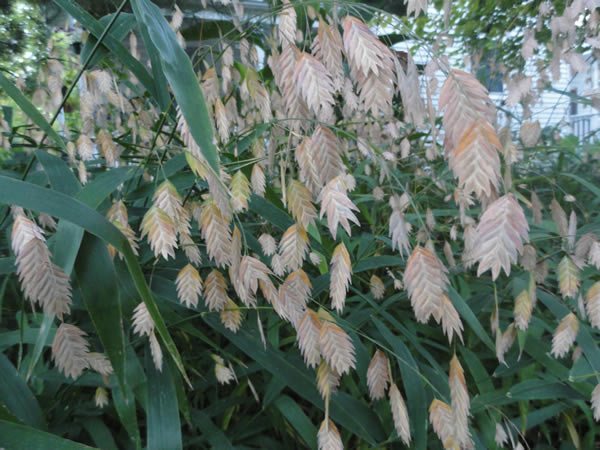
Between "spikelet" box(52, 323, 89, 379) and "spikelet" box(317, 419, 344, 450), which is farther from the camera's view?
"spikelet" box(317, 419, 344, 450)

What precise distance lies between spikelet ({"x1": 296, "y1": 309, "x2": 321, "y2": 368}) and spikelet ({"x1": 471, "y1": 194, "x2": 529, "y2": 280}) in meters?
0.25

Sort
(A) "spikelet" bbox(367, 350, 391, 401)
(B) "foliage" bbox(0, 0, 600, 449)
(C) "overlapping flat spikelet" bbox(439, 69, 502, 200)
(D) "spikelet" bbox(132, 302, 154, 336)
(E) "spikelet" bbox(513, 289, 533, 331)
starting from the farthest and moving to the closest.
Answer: (E) "spikelet" bbox(513, 289, 533, 331) < (A) "spikelet" bbox(367, 350, 391, 401) < (D) "spikelet" bbox(132, 302, 154, 336) < (B) "foliage" bbox(0, 0, 600, 449) < (C) "overlapping flat spikelet" bbox(439, 69, 502, 200)

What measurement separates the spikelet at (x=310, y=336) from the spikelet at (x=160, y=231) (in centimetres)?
17

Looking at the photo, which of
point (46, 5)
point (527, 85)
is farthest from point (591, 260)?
point (46, 5)

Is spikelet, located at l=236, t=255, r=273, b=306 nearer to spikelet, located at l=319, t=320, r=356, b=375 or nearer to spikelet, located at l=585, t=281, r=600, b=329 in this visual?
spikelet, located at l=319, t=320, r=356, b=375

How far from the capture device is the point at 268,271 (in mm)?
575

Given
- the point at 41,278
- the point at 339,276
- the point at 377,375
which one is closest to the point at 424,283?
the point at 339,276

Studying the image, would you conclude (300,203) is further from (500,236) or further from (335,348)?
(500,236)

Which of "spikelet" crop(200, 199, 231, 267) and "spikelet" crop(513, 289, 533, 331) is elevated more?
"spikelet" crop(200, 199, 231, 267)

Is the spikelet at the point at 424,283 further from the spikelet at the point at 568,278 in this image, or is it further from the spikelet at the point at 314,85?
the spikelet at the point at 568,278

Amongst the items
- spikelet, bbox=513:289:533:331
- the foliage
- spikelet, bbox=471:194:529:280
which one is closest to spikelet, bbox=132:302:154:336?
the foliage

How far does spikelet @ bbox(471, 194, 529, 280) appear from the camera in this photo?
13.3 inches

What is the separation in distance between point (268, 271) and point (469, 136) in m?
0.32

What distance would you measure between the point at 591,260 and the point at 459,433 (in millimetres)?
375
